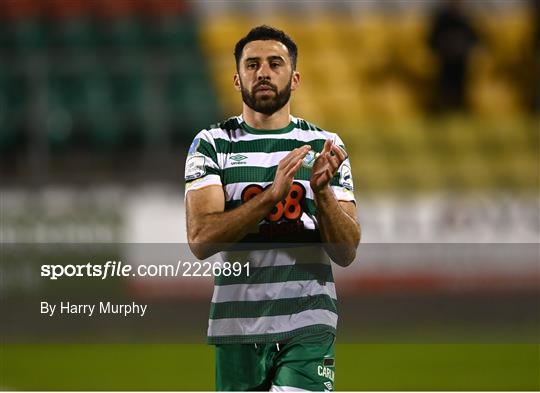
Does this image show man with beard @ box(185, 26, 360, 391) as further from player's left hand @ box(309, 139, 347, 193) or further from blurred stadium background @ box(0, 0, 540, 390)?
blurred stadium background @ box(0, 0, 540, 390)

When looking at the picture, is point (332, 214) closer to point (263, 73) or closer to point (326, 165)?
point (326, 165)

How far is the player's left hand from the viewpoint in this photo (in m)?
3.18

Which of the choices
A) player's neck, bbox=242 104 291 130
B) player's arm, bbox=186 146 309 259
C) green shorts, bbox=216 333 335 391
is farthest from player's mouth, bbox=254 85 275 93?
green shorts, bbox=216 333 335 391

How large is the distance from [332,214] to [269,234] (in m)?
0.24

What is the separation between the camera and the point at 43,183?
10211 mm

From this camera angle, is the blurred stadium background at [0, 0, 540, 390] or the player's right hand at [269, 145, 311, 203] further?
the blurred stadium background at [0, 0, 540, 390]

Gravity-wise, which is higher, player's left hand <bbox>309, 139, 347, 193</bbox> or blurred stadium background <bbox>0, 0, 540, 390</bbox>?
blurred stadium background <bbox>0, 0, 540, 390</bbox>

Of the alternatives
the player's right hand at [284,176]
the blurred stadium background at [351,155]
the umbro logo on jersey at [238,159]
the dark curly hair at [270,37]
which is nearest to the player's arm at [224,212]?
the player's right hand at [284,176]

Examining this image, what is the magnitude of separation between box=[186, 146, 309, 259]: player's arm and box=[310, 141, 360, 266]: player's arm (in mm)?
75

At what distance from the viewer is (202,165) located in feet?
11.0

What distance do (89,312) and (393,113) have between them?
390 inches

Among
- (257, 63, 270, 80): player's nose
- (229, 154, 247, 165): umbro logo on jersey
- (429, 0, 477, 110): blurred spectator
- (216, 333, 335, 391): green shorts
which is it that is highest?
(429, 0, 477, 110): blurred spectator

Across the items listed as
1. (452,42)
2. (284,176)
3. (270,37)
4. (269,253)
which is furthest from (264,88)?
(452,42)

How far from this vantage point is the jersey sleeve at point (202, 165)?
3.32 metres
